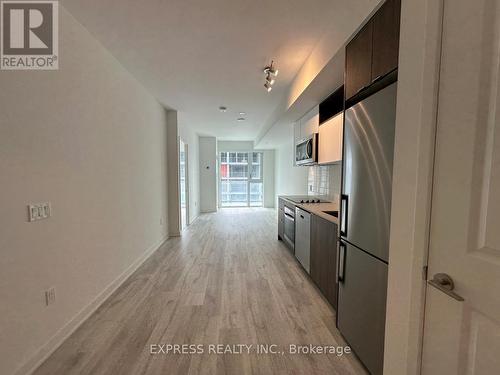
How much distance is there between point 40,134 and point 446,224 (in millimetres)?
2510

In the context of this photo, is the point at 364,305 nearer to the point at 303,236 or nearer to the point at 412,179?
the point at 412,179

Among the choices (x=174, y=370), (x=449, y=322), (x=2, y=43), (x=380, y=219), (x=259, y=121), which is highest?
(x=259, y=121)

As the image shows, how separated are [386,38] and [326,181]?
276cm

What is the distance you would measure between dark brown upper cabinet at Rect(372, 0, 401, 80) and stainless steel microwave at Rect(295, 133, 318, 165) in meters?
1.88

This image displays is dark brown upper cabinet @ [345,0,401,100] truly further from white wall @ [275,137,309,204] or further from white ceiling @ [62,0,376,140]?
white wall @ [275,137,309,204]

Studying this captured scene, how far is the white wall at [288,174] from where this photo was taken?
21.4ft

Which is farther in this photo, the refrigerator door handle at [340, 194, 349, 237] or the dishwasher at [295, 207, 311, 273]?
the dishwasher at [295, 207, 311, 273]

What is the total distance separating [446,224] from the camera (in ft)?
3.12

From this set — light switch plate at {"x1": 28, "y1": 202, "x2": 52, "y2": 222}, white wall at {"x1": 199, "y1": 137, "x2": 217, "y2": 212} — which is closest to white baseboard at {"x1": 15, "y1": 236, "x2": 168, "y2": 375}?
light switch plate at {"x1": 28, "y1": 202, "x2": 52, "y2": 222}

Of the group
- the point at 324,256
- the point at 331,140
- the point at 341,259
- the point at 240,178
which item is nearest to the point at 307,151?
the point at 331,140

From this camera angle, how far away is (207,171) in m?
8.47

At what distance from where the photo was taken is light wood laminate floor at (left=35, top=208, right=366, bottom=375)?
1.68 metres

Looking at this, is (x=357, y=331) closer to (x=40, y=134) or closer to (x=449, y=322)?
(x=449, y=322)

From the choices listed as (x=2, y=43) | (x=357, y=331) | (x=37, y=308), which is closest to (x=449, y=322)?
(x=357, y=331)
